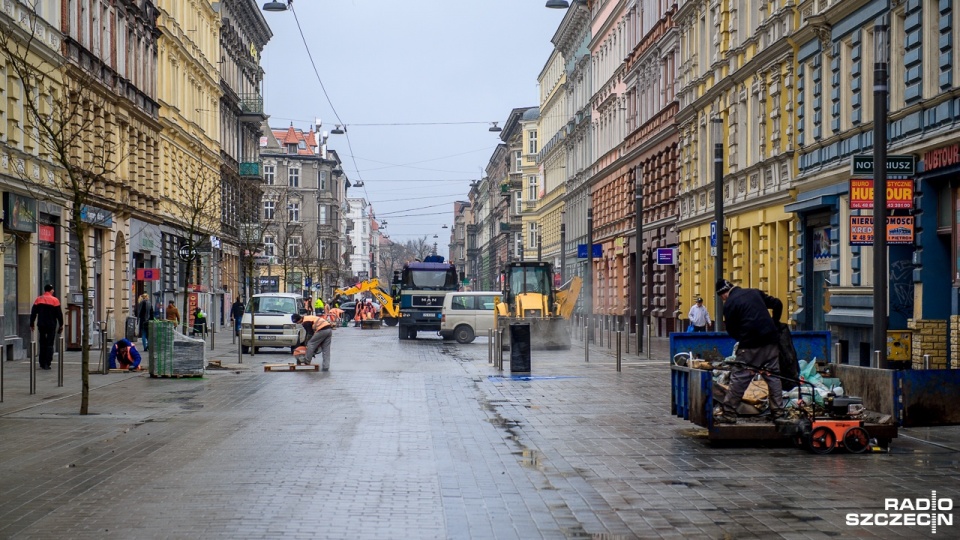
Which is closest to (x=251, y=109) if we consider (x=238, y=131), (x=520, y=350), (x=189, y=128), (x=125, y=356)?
(x=238, y=131)

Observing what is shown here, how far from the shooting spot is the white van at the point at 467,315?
46.2m

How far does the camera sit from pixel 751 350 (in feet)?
45.9

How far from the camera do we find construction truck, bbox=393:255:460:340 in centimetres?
5197

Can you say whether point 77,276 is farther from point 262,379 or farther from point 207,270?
point 207,270

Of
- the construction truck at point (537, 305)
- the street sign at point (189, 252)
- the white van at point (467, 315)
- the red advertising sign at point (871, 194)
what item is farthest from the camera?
the white van at point (467, 315)

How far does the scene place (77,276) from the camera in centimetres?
3841

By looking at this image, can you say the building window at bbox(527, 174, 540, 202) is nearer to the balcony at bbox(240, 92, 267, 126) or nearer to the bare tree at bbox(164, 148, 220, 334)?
the balcony at bbox(240, 92, 267, 126)

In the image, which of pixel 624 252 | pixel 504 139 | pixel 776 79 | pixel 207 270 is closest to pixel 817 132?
pixel 776 79

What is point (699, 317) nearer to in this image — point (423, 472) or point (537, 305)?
point (537, 305)

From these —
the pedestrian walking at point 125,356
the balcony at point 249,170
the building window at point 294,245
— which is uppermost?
the balcony at point 249,170

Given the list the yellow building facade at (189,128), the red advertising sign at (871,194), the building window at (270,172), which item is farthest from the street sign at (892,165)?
the building window at (270,172)

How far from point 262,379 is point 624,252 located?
35948 millimetres

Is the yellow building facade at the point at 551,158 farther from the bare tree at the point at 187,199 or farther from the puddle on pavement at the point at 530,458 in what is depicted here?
the puddle on pavement at the point at 530,458

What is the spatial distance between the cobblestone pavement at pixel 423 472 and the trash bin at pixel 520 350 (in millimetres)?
5239
